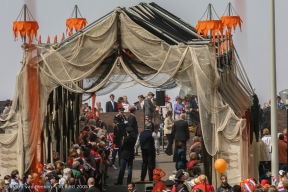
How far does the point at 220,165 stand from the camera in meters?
25.9

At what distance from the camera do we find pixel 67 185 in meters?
23.7

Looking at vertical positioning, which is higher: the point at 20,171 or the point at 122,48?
the point at 122,48

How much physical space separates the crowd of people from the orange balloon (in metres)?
0.43

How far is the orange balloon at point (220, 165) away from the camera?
25.9 meters

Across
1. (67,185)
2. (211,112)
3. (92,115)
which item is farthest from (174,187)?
(92,115)

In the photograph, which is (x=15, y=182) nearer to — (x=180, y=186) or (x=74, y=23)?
(x=180, y=186)

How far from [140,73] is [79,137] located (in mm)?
4805

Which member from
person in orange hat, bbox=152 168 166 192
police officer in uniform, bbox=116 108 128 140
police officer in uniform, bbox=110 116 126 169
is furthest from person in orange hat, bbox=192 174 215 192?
police officer in uniform, bbox=116 108 128 140

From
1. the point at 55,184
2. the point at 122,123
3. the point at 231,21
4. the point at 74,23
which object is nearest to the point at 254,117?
the point at 231,21

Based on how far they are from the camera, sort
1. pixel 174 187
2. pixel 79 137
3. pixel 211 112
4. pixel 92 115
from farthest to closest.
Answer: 1. pixel 92 115
2. pixel 79 137
3. pixel 211 112
4. pixel 174 187

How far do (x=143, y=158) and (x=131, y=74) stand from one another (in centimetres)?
312

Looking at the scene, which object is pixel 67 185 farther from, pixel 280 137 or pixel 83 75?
pixel 280 137

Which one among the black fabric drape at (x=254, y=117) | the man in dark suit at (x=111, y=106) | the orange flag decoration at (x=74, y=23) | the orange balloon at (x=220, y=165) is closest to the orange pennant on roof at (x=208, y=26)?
the black fabric drape at (x=254, y=117)

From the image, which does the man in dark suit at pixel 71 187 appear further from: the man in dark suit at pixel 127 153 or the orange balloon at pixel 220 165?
the man in dark suit at pixel 127 153
